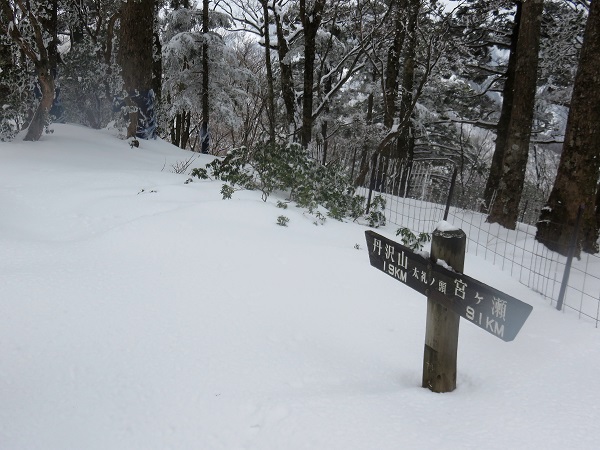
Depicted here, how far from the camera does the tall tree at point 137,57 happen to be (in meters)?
10.4

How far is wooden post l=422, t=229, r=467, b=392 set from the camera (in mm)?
2549

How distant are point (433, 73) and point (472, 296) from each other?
34.5 feet

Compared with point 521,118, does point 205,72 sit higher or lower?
higher

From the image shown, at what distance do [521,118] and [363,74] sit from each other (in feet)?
43.2

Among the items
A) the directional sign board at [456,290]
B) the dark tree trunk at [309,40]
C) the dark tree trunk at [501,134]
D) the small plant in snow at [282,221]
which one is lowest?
the small plant in snow at [282,221]

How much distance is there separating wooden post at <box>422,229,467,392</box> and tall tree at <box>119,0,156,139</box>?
9.94 metres

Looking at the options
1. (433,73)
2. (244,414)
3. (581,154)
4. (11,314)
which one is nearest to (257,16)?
(433,73)

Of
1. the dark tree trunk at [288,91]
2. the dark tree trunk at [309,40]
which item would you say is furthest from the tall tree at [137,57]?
the dark tree trunk at [309,40]

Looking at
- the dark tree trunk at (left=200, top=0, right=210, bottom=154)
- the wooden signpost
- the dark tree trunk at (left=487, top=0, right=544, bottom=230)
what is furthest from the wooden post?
the dark tree trunk at (left=200, top=0, right=210, bottom=154)

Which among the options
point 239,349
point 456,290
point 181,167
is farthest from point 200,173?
point 456,290

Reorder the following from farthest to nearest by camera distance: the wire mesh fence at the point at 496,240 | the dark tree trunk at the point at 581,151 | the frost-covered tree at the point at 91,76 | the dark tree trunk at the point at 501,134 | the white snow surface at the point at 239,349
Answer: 1. the frost-covered tree at the point at 91,76
2. the dark tree trunk at the point at 501,134
3. the dark tree trunk at the point at 581,151
4. the wire mesh fence at the point at 496,240
5. the white snow surface at the point at 239,349

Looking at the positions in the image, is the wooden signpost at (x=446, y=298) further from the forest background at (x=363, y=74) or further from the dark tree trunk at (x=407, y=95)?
the dark tree trunk at (x=407, y=95)

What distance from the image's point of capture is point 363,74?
20.2m

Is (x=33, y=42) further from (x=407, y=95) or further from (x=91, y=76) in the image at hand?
(x=407, y=95)
